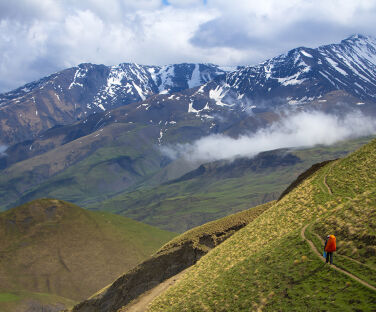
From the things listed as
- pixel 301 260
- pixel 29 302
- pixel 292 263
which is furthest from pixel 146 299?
pixel 29 302

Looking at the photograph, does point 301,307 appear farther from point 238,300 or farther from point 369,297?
point 238,300

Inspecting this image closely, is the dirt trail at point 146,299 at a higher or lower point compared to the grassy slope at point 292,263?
lower

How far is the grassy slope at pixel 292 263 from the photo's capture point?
1192 inches

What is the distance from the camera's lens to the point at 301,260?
35438mm

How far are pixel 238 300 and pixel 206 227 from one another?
44.1 meters

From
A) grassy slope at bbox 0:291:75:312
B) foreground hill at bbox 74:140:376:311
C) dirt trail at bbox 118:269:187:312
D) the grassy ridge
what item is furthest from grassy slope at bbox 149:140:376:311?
grassy slope at bbox 0:291:75:312

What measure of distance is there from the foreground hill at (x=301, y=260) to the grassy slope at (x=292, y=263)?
66 millimetres

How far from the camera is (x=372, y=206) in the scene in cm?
3788

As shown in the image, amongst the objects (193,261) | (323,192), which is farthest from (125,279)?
(323,192)

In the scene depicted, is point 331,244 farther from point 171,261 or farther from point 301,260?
point 171,261

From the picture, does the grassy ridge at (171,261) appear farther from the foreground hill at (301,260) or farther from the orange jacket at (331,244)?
the orange jacket at (331,244)

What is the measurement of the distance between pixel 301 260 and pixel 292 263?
81 centimetres

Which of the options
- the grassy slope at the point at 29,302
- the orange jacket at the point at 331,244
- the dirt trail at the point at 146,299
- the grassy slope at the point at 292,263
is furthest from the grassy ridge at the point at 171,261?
the grassy slope at the point at 29,302

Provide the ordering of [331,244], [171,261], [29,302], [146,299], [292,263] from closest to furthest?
1. [331,244]
2. [292,263]
3. [146,299]
4. [171,261]
5. [29,302]
